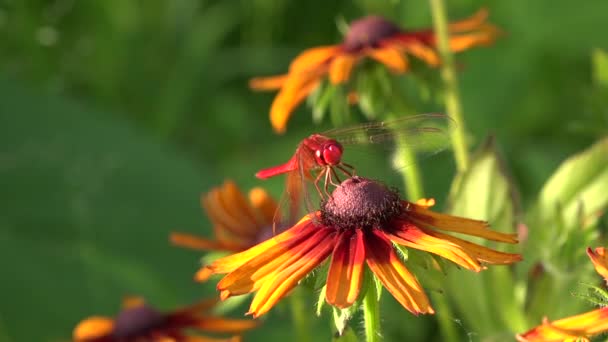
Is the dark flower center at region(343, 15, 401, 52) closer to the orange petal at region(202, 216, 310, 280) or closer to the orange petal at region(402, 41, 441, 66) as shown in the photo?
the orange petal at region(402, 41, 441, 66)

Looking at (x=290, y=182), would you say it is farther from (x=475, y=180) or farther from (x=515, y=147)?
(x=515, y=147)

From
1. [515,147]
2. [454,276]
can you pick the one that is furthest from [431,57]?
[515,147]

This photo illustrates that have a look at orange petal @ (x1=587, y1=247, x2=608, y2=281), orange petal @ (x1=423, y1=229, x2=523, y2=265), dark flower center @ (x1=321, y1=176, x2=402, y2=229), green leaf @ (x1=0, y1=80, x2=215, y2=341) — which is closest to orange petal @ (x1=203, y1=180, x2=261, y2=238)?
dark flower center @ (x1=321, y1=176, x2=402, y2=229)

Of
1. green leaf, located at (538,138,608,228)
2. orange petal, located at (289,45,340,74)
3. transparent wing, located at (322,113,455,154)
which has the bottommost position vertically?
green leaf, located at (538,138,608,228)

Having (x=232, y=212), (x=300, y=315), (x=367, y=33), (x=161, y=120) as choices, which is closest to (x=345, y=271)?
(x=300, y=315)

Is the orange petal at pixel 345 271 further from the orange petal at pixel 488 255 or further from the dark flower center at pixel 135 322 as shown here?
the dark flower center at pixel 135 322

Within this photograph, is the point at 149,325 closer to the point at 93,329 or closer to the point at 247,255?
the point at 93,329

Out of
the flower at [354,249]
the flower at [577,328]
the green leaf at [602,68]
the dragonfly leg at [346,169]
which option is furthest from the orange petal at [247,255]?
the green leaf at [602,68]
